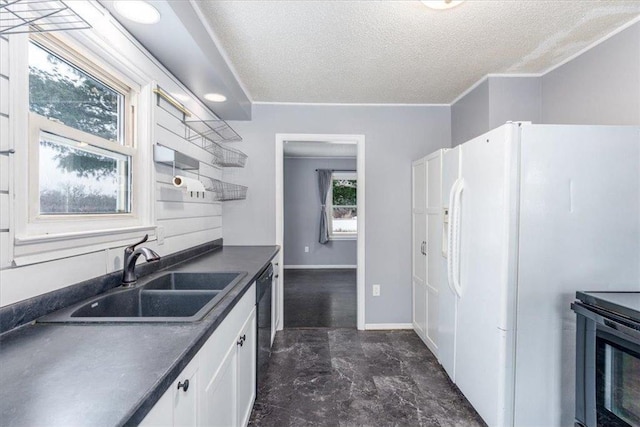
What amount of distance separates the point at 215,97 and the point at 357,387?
98.1 inches

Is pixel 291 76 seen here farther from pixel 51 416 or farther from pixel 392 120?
pixel 51 416

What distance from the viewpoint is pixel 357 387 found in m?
2.15

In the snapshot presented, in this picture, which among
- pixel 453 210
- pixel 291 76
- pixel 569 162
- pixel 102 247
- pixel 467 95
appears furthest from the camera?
pixel 467 95

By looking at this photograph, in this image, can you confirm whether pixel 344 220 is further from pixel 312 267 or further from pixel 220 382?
pixel 220 382

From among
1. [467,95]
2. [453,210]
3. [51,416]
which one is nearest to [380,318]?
[453,210]

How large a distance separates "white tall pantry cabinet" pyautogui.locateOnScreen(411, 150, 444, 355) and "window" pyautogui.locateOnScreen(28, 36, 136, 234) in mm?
2179

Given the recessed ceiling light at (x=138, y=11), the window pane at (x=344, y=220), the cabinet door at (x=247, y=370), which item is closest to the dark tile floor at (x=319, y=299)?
the window pane at (x=344, y=220)

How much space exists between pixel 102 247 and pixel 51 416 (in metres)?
1.01

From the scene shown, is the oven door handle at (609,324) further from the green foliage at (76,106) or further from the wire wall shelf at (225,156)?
the wire wall shelf at (225,156)

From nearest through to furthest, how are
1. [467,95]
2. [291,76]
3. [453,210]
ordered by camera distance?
1. [453,210]
2. [291,76]
3. [467,95]

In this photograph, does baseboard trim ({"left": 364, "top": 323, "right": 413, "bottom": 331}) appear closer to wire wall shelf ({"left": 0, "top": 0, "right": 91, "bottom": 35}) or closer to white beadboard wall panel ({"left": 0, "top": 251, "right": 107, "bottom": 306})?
white beadboard wall panel ({"left": 0, "top": 251, "right": 107, "bottom": 306})

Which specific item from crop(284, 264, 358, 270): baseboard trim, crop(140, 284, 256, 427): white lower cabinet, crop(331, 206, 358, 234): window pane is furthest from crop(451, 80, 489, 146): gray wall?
crop(284, 264, 358, 270): baseboard trim

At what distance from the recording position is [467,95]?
2.91m

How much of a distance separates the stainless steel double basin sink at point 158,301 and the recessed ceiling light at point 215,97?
1.47 m
